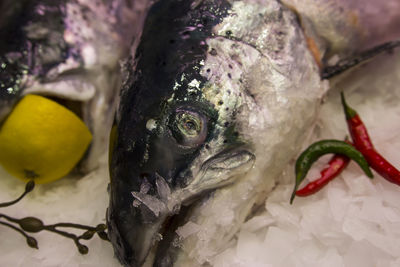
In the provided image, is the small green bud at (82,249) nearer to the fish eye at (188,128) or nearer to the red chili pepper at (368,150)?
the fish eye at (188,128)

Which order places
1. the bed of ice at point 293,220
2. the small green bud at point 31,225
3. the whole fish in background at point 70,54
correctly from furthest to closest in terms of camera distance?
the whole fish in background at point 70,54 < the small green bud at point 31,225 < the bed of ice at point 293,220

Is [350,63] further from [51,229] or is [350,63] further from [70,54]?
[51,229]

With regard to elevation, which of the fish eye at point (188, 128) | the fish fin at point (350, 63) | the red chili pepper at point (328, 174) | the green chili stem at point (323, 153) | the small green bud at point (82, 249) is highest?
the fish fin at point (350, 63)

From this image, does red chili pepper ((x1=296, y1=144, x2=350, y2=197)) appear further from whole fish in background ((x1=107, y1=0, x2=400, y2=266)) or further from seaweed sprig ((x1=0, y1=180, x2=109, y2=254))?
seaweed sprig ((x1=0, y1=180, x2=109, y2=254))

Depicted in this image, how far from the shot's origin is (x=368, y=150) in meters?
1.49

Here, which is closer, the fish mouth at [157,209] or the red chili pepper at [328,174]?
the fish mouth at [157,209]

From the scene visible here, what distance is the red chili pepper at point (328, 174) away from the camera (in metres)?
1.42

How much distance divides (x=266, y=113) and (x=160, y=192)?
1.41 ft

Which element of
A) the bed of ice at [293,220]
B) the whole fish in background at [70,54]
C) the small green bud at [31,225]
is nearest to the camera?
the bed of ice at [293,220]

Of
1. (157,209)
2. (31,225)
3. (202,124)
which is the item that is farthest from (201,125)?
(31,225)

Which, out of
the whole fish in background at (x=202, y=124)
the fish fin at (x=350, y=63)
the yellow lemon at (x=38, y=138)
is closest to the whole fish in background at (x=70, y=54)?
the yellow lemon at (x=38, y=138)

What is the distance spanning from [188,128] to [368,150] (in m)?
0.75

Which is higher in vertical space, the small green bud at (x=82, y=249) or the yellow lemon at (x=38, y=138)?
the yellow lemon at (x=38, y=138)

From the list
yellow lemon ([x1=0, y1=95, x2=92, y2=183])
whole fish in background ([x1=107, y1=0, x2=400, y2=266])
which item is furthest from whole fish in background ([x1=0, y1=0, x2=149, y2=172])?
whole fish in background ([x1=107, y1=0, x2=400, y2=266])
